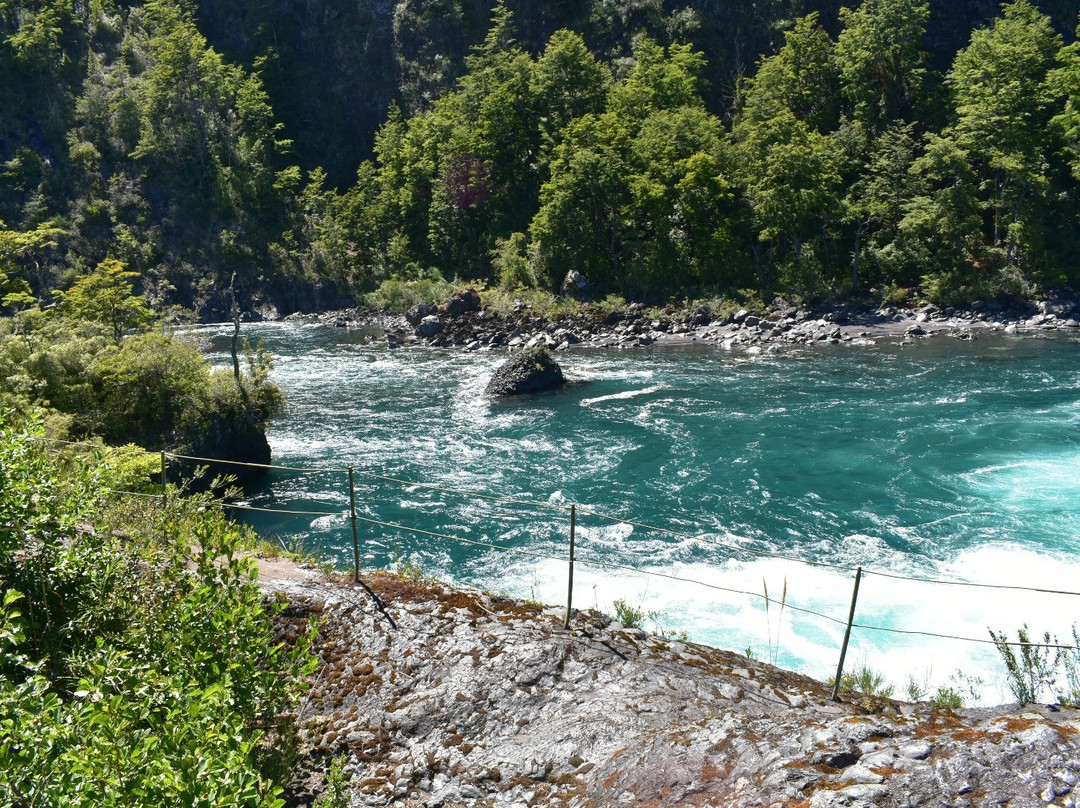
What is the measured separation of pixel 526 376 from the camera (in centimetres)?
3077

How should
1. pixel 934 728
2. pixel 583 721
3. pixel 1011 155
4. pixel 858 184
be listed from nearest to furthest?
pixel 934 728 → pixel 583 721 → pixel 1011 155 → pixel 858 184

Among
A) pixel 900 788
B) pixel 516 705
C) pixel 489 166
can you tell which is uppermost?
pixel 489 166

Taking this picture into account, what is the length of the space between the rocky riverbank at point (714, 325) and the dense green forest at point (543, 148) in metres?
2.07

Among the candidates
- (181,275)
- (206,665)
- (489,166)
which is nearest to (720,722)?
(206,665)

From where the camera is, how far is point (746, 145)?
148ft

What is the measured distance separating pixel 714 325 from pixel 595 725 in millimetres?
37257

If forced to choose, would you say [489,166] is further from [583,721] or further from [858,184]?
[583,721]

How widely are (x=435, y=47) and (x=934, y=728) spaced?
82558 millimetres

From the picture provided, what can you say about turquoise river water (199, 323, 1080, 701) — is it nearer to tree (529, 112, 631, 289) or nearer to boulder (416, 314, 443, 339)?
boulder (416, 314, 443, 339)

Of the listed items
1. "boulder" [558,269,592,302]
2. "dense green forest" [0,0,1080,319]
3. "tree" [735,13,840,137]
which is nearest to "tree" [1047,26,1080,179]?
"dense green forest" [0,0,1080,319]

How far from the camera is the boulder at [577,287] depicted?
47.5 metres

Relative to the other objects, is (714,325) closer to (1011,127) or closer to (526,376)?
(526,376)

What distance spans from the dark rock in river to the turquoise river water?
107 centimetres

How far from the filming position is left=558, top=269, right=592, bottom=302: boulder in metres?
47.5
